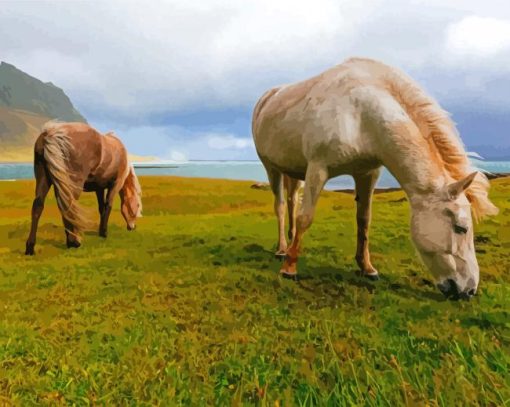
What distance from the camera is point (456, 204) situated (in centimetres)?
434

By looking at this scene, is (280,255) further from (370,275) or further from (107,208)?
(107,208)

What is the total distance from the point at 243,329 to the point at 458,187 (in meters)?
2.53

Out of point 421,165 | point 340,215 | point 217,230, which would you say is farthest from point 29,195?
point 421,165

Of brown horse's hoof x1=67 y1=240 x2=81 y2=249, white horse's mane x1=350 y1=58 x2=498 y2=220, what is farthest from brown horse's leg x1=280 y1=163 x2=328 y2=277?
brown horse's hoof x1=67 y1=240 x2=81 y2=249

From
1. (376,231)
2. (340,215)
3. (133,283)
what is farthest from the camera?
(340,215)

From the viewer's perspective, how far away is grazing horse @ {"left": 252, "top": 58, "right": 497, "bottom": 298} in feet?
14.5

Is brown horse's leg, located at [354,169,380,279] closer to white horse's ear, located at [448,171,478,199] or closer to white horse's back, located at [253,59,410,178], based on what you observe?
white horse's back, located at [253,59,410,178]

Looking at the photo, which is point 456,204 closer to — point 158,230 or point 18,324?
point 18,324

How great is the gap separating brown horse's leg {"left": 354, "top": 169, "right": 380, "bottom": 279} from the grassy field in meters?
0.30

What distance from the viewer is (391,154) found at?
482cm

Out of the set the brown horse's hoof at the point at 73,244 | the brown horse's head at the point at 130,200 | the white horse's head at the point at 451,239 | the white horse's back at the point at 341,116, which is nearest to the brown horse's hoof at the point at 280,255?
the white horse's back at the point at 341,116

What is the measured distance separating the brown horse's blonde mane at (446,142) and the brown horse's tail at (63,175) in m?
5.79

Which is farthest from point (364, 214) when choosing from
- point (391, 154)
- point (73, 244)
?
point (73, 244)

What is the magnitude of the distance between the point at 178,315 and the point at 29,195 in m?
19.7
